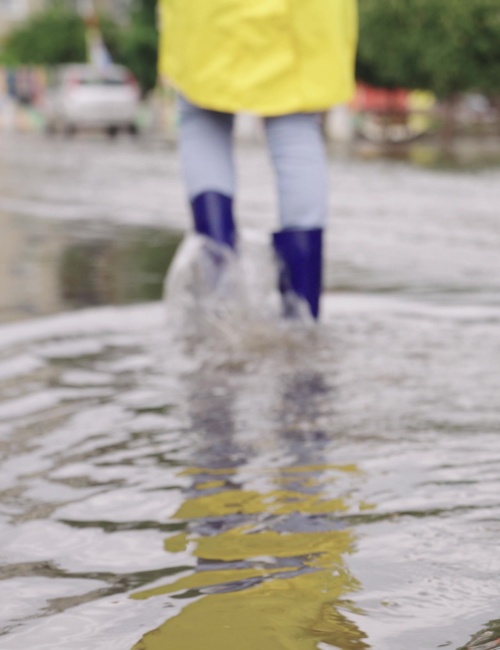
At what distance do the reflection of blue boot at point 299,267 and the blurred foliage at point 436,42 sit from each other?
649 inches

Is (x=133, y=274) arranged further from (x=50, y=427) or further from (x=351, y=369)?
(x=50, y=427)

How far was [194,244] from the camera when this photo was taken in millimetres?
3717

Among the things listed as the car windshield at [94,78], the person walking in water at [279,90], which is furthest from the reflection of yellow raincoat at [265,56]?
the car windshield at [94,78]

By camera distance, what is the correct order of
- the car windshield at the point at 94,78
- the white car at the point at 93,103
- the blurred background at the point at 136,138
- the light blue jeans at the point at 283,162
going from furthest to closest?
the car windshield at the point at 94,78 → the white car at the point at 93,103 → the blurred background at the point at 136,138 → the light blue jeans at the point at 283,162

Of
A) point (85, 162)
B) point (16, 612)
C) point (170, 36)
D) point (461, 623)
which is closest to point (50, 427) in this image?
point (16, 612)

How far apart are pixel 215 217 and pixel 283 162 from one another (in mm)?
235

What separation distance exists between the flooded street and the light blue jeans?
Result: 0.52 ft

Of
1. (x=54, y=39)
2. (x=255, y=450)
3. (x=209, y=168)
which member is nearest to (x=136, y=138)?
(x=54, y=39)

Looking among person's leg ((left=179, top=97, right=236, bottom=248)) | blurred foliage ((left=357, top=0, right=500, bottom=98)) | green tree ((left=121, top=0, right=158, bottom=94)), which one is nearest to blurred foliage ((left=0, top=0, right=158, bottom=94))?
green tree ((left=121, top=0, right=158, bottom=94))

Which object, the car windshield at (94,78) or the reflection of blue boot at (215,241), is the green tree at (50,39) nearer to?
the car windshield at (94,78)

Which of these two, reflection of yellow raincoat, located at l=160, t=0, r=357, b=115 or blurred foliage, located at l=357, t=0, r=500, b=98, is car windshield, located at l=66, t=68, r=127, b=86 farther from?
reflection of yellow raincoat, located at l=160, t=0, r=357, b=115

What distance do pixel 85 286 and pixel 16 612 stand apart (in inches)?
126

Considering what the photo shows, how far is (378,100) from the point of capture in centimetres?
3008

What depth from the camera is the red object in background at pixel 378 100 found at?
2536 cm
